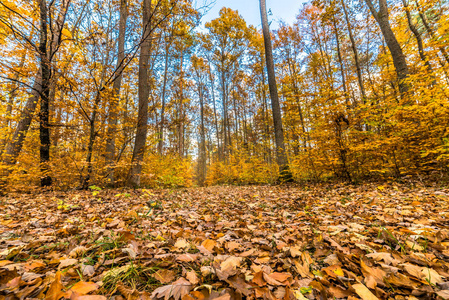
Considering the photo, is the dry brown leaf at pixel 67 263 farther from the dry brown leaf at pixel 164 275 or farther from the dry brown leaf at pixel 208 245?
the dry brown leaf at pixel 208 245

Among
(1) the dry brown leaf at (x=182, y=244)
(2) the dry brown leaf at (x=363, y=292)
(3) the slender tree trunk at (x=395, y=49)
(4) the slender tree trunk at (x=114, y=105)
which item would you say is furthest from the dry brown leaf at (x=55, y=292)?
(3) the slender tree trunk at (x=395, y=49)

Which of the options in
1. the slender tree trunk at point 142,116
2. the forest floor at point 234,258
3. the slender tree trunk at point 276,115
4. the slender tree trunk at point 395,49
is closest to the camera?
the forest floor at point 234,258

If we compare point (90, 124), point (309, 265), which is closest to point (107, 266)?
point (309, 265)

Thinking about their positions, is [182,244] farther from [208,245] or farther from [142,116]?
[142,116]

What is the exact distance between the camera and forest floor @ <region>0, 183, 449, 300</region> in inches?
36.1

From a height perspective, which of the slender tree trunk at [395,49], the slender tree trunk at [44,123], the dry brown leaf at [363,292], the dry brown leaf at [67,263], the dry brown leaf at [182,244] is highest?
the slender tree trunk at [395,49]

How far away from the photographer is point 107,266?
47.0 inches

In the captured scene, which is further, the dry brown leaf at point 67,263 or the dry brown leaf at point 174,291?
the dry brown leaf at point 67,263

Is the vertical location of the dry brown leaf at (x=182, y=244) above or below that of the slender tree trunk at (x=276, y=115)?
below

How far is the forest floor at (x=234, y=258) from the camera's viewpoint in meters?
0.92

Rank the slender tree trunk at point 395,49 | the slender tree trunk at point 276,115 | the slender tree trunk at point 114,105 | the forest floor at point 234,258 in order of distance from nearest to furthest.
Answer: the forest floor at point 234,258, the slender tree trunk at point 114,105, the slender tree trunk at point 395,49, the slender tree trunk at point 276,115

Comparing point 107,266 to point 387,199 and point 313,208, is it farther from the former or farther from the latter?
point 387,199

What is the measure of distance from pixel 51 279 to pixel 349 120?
5.64 m

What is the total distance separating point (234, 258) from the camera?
4.03 ft
